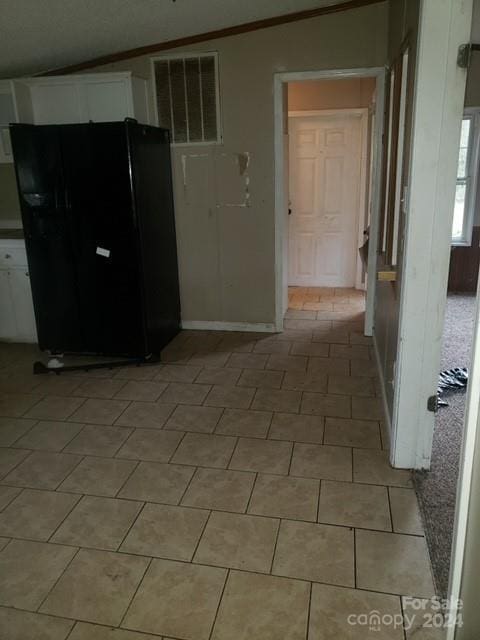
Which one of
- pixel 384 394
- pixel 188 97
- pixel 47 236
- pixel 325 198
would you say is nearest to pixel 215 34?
pixel 188 97

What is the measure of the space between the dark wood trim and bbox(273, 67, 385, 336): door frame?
0.37 meters

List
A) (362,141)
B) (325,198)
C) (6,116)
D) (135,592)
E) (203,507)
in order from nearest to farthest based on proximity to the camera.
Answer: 1. (135,592)
2. (203,507)
3. (6,116)
4. (362,141)
5. (325,198)

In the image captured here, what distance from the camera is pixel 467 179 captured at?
558cm

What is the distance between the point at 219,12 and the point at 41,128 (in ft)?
4.77

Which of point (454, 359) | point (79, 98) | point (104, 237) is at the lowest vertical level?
point (454, 359)

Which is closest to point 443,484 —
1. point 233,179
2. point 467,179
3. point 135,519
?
point 135,519

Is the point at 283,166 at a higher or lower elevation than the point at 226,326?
higher

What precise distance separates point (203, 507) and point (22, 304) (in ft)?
8.98

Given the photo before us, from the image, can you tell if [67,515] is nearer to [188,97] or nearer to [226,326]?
[226,326]

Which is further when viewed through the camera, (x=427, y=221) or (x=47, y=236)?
(x=47, y=236)

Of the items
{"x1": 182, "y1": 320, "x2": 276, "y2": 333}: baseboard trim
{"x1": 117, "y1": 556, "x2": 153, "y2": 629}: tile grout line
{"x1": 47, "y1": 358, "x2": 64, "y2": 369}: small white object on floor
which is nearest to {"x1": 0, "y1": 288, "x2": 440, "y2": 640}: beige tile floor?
{"x1": 117, "y1": 556, "x2": 153, "y2": 629}: tile grout line

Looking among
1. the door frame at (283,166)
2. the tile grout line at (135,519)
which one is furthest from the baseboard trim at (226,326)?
the tile grout line at (135,519)

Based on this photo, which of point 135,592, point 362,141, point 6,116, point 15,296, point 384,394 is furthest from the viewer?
point 362,141

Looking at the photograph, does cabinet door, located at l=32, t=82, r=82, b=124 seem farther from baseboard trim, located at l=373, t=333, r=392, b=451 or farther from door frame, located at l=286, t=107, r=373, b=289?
baseboard trim, located at l=373, t=333, r=392, b=451
